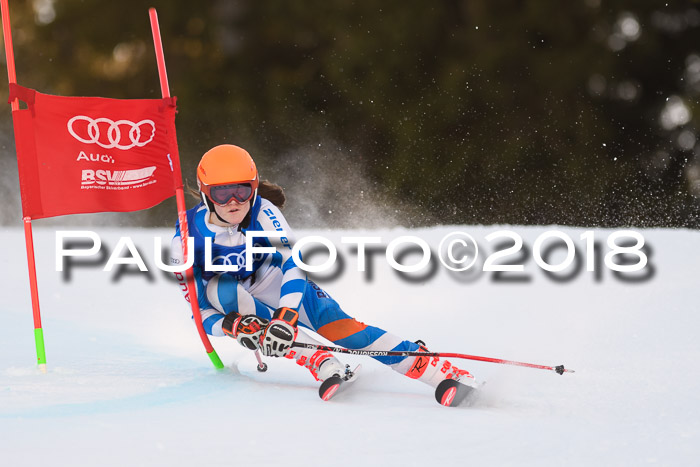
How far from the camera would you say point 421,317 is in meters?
5.95

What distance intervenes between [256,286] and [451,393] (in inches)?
44.3

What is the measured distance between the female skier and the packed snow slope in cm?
16

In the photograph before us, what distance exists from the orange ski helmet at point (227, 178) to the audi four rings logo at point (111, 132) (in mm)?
600

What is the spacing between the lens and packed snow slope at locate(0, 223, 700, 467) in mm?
3000

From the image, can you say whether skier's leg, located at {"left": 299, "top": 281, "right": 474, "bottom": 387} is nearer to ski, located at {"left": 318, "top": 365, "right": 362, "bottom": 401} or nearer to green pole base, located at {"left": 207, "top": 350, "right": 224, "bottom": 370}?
ski, located at {"left": 318, "top": 365, "right": 362, "bottom": 401}

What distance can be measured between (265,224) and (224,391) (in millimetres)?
778

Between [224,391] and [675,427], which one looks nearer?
[675,427]

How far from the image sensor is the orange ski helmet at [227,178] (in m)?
4.02

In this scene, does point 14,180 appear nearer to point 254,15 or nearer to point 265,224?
point 254,15

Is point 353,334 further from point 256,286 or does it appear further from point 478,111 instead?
point 478,111

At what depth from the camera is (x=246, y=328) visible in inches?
154

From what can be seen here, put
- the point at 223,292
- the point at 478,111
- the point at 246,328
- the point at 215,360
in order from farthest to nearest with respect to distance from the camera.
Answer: the point at 478,111 < the point at 215,360 < the point at 223,292 < the point at 246,328

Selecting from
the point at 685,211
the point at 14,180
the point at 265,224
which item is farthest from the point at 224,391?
the point at 14,180

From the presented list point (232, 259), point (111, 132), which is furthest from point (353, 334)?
point (111, 132)
